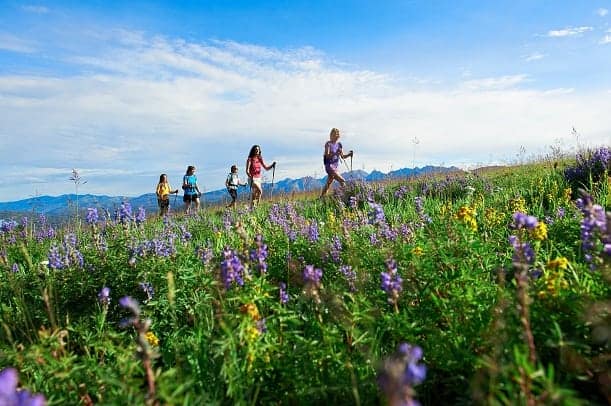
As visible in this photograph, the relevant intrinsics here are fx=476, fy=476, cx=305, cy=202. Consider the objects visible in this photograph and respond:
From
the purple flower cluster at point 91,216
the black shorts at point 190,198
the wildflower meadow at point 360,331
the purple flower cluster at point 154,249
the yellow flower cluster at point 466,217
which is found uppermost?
the black shorts at point 190,198

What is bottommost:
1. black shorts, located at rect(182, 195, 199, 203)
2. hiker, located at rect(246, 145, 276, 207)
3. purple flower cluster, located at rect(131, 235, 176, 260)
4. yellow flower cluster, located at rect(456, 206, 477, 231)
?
purple flower cluster, located at rect(131, 235, 176, 260)

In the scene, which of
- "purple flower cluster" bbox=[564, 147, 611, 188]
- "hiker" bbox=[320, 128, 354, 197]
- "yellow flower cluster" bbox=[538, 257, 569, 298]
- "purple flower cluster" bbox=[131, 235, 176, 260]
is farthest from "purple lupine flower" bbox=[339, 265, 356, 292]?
"hiker" bbox=[320, 128, 354, 197]

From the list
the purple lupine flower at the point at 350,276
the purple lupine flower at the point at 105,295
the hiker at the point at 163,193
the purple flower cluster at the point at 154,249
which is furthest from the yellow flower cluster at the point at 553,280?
the hiker at the point at 163,193

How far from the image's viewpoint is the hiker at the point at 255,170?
502 inches

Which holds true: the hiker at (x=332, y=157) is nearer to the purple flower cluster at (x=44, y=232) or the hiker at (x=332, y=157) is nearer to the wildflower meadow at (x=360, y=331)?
the purple flower cluster at (x=44, y=232)

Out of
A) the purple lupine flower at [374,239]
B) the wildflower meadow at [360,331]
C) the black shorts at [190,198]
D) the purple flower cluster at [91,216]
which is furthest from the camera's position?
the black shorts at [190,198]

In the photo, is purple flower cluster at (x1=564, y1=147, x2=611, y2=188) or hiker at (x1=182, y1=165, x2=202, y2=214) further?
hiker at (x1=182, y1=165, x2=202, y2=214)

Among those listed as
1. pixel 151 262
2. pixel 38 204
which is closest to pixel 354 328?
pixel 151 262

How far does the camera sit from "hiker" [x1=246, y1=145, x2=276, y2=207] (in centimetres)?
1276

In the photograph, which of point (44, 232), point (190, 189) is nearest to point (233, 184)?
point (190, 189)

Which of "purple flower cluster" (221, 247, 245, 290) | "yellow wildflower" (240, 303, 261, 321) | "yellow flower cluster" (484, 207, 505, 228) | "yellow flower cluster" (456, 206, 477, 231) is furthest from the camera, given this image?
"yellow flower cluster" (484, 207, 505, 228)

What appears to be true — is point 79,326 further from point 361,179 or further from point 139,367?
point 361,179

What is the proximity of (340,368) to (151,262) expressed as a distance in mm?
2330

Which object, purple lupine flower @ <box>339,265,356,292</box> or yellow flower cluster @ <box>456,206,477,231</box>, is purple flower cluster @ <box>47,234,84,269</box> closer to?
purple lupine flower @ <box>339,265,356,292</box>
